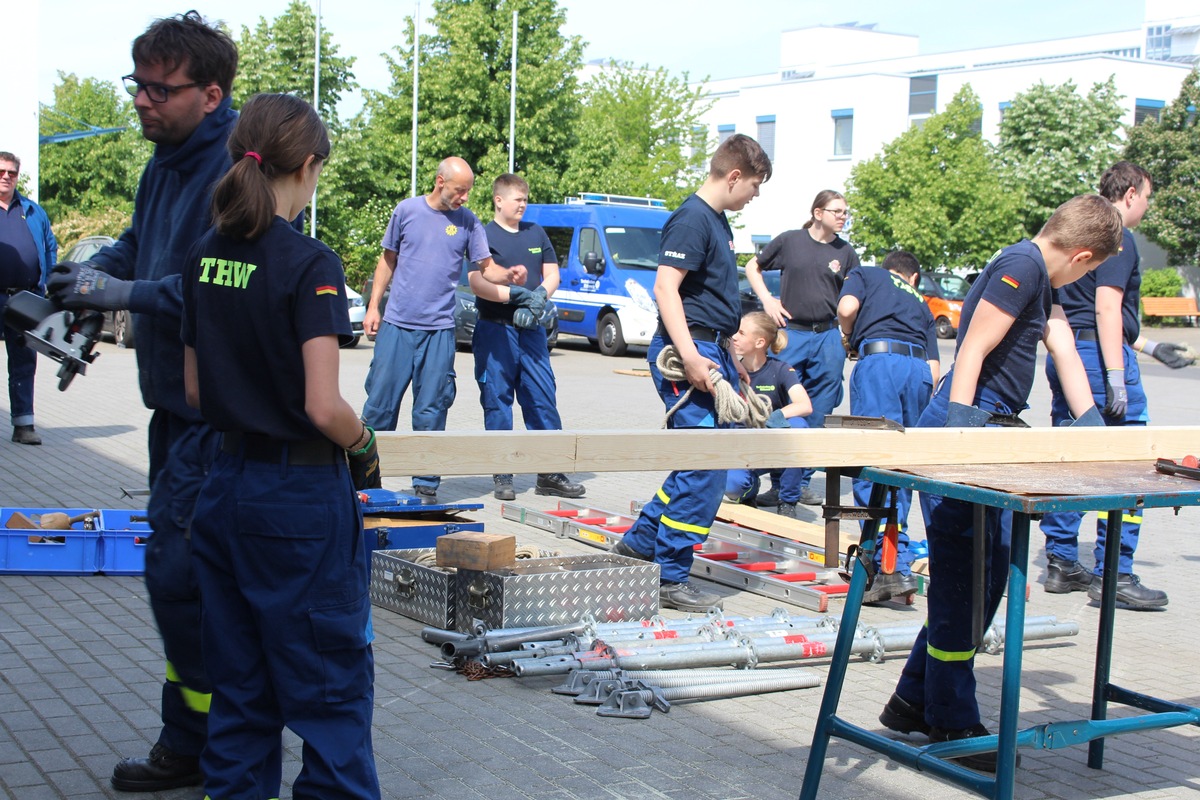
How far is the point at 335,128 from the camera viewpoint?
38969 mm

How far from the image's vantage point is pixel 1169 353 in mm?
7012

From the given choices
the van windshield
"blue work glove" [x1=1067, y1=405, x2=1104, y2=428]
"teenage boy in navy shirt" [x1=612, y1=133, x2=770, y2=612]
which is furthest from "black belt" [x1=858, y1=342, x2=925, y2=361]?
the van windshield

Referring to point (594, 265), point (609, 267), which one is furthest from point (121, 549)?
point (609, 267)

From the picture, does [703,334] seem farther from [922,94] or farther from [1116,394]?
[922,94]

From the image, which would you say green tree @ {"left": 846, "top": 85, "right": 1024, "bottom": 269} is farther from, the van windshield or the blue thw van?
the van windshield

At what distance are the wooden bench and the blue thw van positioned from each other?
70.8 feet

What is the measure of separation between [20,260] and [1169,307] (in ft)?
121

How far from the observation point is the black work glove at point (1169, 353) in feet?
23.0

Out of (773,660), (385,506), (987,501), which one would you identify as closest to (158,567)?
(987,501)

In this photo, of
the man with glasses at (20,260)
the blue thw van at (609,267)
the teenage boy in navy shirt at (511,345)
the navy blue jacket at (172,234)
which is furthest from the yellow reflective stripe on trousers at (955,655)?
the blue thw van at (609,267)

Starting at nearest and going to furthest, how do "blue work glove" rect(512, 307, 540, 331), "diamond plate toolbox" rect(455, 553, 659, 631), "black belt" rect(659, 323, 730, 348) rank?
"diamond plate toolbox" rect(455, 553, 659, 631) → "black belt" rect(659, 323, 730, 348) → "blue work glove" rect(512, 307, 540, 331)

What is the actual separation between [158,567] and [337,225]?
36.5 metres

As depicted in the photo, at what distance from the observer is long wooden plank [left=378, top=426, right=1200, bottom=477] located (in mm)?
3545

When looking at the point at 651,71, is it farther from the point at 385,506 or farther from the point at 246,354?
the point at 246,354
